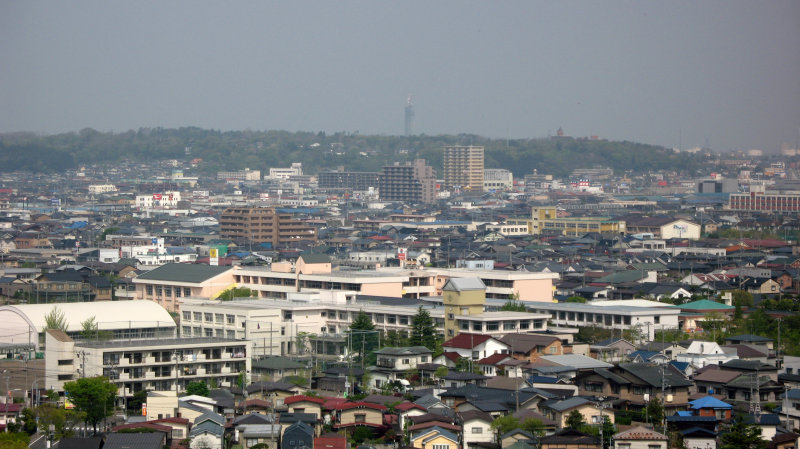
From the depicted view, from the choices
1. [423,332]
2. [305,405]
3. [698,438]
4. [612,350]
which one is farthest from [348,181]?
[698,438]

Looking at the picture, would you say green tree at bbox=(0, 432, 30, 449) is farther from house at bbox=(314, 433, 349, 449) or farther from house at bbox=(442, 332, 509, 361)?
house at bbox=(442, 332, 509, 361)

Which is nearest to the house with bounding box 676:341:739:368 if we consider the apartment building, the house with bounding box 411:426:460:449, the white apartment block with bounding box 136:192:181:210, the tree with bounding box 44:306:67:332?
the house with bounding box 411:426:460:449

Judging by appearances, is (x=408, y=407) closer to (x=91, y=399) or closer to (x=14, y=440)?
(x=91, y=399)

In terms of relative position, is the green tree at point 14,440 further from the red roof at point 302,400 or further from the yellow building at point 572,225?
the yellow building at point 572,225

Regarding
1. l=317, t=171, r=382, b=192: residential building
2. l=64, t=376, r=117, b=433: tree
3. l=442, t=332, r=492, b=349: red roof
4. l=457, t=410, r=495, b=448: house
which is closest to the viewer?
l=457, t=410, r=495, b=448: house

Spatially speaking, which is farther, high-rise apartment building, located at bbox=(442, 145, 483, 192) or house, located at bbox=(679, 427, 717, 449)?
high-rise apartment building, located at bbox=(442, 145, 483, 192)

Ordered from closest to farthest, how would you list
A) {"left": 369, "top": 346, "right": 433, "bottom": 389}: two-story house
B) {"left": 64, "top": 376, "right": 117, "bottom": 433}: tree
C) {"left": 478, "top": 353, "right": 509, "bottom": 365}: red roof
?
{"left": 64, "top": 376, "right": 117, "bottom": 433}: tree, {"left": 369, "top": 346, "right": 433, "bottom": 389}: two-story house, {"left": 478, "top": 353, "right": 509, "bottom": 365}: red roof
